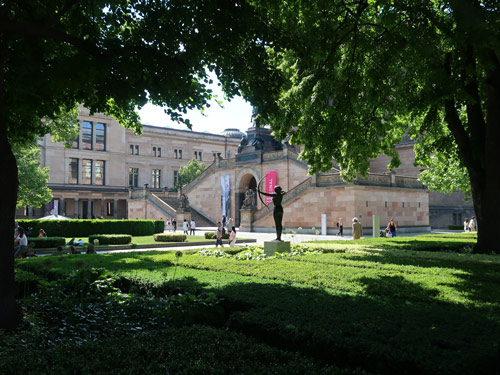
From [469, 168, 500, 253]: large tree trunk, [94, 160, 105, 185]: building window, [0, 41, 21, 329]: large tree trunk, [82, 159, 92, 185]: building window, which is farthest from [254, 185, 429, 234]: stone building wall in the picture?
[82, 159, 92, 185]: building window

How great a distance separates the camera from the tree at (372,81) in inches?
451

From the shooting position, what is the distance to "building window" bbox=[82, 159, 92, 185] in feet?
228

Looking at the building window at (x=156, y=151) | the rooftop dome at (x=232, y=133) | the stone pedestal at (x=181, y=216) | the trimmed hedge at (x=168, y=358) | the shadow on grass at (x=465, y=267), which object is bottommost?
the trimmed hedge at (x=168, y=358)

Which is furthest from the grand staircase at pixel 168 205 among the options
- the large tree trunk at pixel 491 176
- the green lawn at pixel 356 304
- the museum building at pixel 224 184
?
the green lawn at pixel 356 304

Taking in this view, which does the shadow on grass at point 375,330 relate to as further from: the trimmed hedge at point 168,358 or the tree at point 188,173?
the tree at point 188,173

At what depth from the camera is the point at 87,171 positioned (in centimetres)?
7012

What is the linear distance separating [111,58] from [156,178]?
70.7m

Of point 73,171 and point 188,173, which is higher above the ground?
point 73,171

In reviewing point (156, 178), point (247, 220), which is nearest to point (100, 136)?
point (156, 178)

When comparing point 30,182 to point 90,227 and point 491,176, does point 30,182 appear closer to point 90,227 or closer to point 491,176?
point 90,227

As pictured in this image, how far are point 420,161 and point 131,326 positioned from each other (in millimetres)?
17534

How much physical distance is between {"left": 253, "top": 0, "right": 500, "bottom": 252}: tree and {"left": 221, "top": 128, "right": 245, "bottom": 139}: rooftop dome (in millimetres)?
71266

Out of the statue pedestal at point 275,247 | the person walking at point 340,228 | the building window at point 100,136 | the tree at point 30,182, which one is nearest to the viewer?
the statue pedestal at point 275,247

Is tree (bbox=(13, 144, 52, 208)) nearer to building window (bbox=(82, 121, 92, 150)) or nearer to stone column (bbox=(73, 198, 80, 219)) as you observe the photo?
stone column (bbox=(73, 198, 80, 219))
